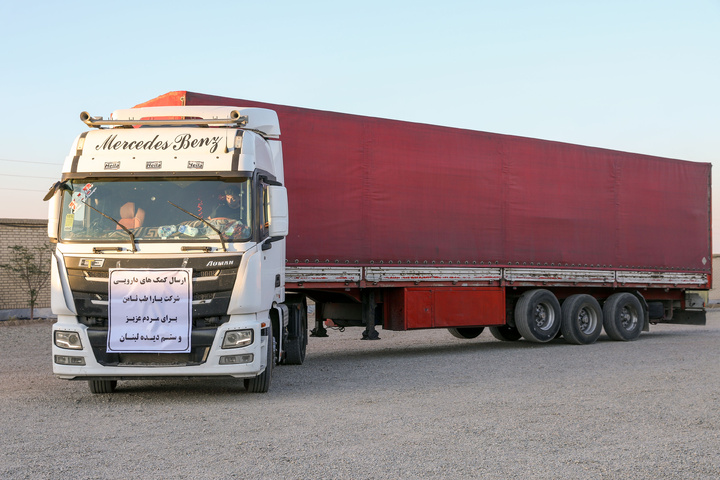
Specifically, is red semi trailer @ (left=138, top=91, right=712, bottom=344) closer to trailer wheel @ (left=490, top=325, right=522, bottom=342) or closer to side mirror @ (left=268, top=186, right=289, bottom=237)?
trailer wheel @ (left=490, top=325, right=522, bottom=342)

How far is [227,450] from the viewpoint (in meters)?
5.84

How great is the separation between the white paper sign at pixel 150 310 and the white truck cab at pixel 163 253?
0.04 feet

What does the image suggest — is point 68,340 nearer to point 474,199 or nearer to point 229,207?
point 229,207

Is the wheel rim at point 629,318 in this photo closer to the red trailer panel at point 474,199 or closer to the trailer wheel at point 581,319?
the trailer wheel at point 581,319

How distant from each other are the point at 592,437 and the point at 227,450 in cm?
298

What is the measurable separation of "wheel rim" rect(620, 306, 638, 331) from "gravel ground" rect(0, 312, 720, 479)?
13.5 feet

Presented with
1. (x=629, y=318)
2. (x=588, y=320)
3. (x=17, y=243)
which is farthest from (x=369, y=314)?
(x=17, y=243)

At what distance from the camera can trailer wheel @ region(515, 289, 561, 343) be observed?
48.5 feet

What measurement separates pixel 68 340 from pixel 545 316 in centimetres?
998

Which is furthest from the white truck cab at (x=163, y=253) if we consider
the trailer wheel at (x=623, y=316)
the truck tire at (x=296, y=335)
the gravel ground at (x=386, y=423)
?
the trailer wheel at (x=623, y=316)

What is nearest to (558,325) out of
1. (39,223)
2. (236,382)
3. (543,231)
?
(543,231)

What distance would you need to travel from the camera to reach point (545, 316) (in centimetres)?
1530

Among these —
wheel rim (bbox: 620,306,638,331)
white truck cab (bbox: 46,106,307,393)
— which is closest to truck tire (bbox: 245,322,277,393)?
white truck cab (bbox: 46,106,307,393)

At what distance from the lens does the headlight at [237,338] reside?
26.7ft
